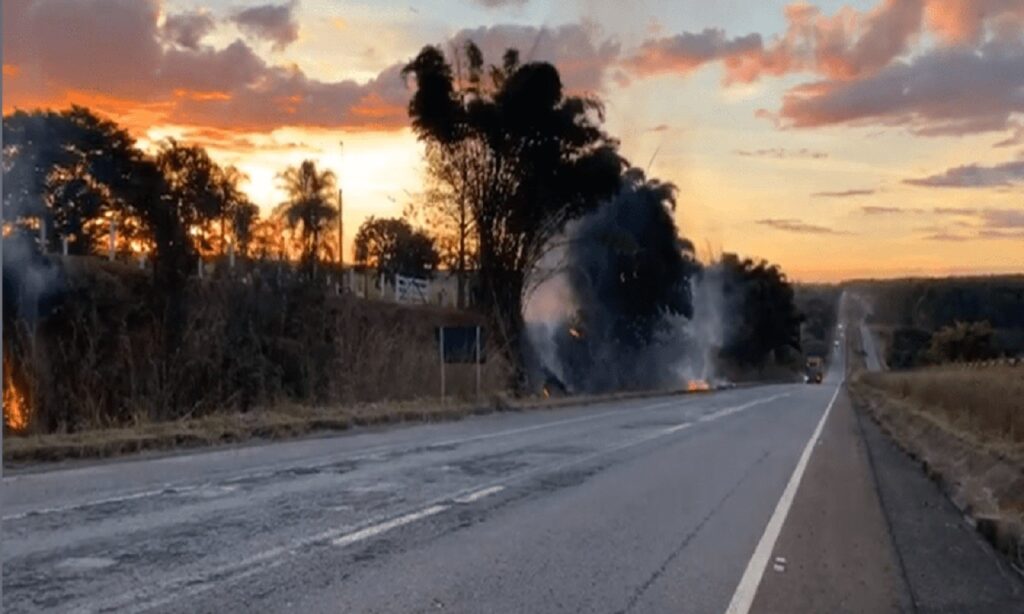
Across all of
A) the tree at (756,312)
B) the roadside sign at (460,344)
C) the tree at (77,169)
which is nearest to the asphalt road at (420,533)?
the roadside sign at (460,344)

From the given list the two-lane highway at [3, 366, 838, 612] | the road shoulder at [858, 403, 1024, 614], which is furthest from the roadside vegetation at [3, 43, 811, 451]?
the road shoulder at [858, 403, 1024, 614]

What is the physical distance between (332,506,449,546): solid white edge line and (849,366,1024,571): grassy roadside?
5027 millimetres

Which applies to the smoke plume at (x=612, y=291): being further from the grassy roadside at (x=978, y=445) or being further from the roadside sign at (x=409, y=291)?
the grassy roadside at (x=978, y=445)

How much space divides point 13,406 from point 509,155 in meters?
25.8

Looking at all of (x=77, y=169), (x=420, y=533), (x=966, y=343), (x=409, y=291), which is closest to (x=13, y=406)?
(x=420, y=533)

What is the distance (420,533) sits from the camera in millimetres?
9844

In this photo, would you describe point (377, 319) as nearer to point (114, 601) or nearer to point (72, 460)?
point (72, 460)

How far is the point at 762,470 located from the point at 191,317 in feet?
51.2

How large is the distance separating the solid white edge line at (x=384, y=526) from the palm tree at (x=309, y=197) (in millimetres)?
55175

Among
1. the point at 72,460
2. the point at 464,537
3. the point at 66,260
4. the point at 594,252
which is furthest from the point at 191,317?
the point at 594,252

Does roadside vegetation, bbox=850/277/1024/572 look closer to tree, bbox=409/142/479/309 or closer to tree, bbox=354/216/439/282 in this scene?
tree, bbox=409/142/479/309

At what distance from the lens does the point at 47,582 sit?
282 inches

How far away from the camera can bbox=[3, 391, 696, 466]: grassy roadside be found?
631 inches

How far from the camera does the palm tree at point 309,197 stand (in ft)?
218
